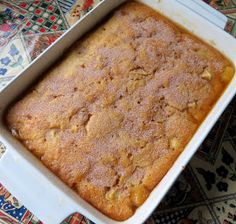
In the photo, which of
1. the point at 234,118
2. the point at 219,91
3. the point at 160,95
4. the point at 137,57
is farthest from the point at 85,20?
the point at 234,118

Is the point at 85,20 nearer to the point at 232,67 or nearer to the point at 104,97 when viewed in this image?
the point at 104,97

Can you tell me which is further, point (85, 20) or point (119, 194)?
point (85, 20)

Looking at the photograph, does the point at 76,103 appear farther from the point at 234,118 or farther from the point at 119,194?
the point at 234,118

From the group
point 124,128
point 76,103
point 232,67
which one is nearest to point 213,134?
point 232,67

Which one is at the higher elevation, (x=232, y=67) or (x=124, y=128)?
(x=232, y=67)

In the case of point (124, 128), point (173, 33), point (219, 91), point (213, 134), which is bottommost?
point (124, 128)

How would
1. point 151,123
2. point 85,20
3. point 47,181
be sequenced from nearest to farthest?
point 47,181 < point 151,123 < point 85,20

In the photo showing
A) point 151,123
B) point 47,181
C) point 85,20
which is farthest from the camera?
point 85,20
